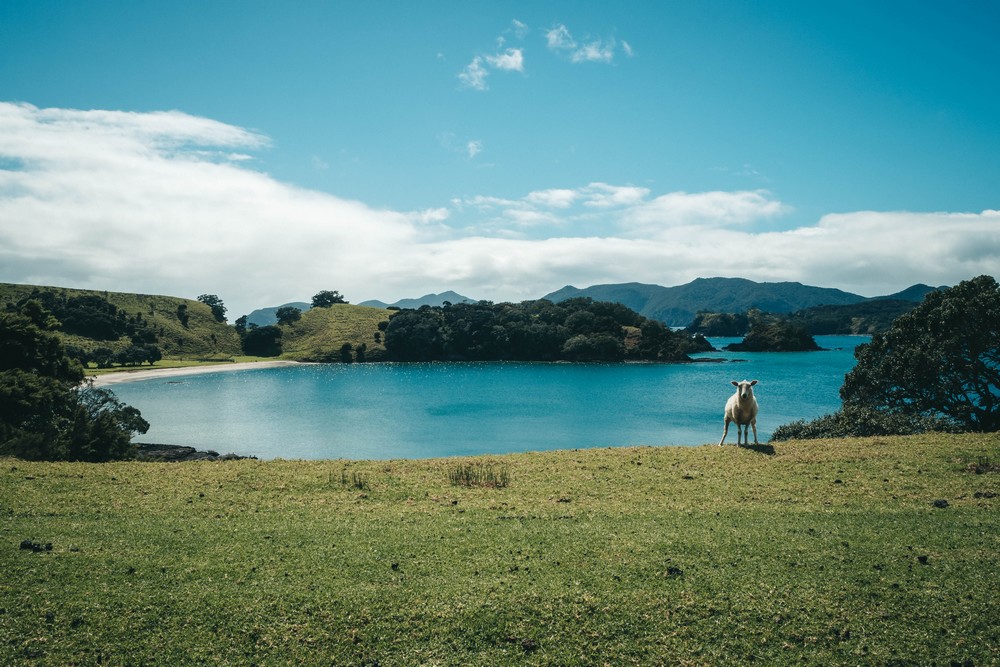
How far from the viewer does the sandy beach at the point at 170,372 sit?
124 meters

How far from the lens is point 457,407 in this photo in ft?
301

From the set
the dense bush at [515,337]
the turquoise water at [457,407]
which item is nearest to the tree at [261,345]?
the turquoise water at [457,407]

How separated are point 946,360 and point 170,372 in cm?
15220

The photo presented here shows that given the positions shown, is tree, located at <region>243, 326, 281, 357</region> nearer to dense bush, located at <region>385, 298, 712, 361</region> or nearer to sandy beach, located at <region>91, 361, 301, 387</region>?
sandy beach, located at <region>91, 361, 301, 387</region>

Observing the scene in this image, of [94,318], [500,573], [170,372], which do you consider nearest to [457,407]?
[500,573]

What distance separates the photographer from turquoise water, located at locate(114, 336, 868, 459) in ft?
208

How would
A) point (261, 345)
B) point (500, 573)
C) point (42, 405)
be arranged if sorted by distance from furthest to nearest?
point (261, 345)
point (42, 405)
point (500, 573)

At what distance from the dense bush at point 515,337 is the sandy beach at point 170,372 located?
37807mm

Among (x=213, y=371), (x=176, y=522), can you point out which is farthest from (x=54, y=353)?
(x=213, y=371)

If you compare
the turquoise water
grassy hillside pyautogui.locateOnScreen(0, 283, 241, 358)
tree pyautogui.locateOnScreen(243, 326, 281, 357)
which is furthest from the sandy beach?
grassy hillside pyautogui.locateOnScreen(0, 283, 241, 358)

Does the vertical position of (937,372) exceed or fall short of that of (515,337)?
it falls short

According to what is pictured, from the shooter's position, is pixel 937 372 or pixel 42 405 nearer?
pixel 42 405

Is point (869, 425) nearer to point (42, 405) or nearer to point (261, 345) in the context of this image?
point (42, 405)

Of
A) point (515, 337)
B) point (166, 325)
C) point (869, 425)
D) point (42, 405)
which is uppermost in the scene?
point (166, 325)
